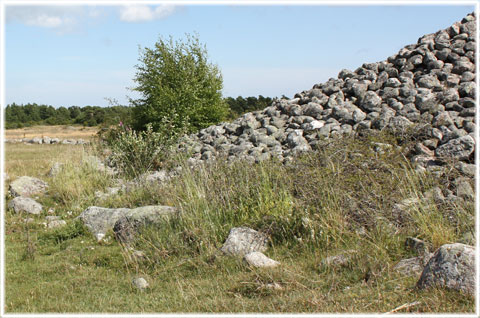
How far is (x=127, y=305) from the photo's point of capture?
4.82 m

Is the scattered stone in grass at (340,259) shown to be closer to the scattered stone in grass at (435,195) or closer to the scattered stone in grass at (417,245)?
the scattered stone in grass at (417,245)

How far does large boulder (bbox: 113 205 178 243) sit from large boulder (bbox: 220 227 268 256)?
1.18 metres

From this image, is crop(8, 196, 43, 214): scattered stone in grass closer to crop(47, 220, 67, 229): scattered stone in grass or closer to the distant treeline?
crop(47, 220, 67, 229): scattered stone in grass

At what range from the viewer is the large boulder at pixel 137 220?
690cm

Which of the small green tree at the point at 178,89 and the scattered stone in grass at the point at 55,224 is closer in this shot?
the scattered stone in grass at the point at 55,224

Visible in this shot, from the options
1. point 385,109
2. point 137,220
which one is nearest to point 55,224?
point 137,220

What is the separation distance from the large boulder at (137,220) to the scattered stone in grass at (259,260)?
1.72 metres

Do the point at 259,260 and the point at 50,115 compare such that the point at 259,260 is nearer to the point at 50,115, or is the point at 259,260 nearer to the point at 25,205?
the point at 25,205

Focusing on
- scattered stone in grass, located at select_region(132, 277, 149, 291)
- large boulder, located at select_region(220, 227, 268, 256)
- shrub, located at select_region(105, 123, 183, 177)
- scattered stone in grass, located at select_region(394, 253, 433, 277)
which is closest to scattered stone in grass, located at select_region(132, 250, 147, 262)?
scattered stone in grass, located at select_region(132, 277, 149, 291)

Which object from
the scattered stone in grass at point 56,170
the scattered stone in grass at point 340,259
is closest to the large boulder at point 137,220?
the scattered stone in grass at point 340,259

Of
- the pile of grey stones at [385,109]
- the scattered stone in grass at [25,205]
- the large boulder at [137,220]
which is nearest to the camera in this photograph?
the large boulder at [137,220]

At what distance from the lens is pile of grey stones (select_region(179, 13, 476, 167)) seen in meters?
9.22

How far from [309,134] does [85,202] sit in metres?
4.63

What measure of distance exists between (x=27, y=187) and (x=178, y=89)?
23.6ft
